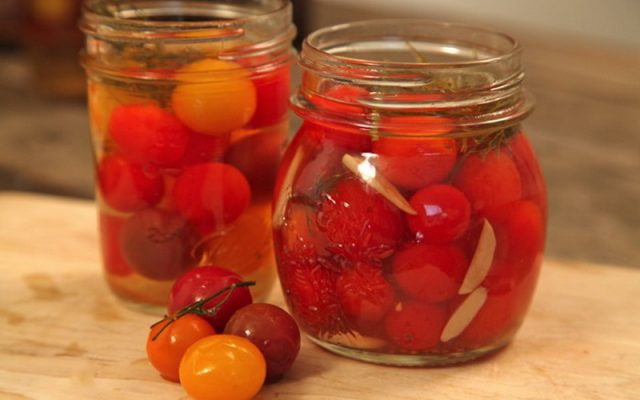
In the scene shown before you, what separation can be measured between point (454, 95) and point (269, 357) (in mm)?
298

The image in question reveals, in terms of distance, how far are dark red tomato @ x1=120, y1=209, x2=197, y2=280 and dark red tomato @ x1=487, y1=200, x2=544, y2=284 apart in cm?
33

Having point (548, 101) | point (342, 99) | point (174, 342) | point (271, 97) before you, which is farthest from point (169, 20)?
point (548, 101)

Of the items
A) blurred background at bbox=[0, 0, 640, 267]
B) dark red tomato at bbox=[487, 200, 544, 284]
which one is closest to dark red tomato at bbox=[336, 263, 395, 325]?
dark red tomato at bbox=[487, 200, 544, 284]

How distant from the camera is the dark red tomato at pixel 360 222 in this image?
896mm

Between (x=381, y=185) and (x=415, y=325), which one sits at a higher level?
(x=381, y=185)

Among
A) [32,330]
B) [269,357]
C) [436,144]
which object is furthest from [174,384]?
[436,144]

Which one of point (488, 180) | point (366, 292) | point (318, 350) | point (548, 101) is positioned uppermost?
point (488, 180)

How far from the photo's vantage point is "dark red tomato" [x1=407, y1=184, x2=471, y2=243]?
885 mm

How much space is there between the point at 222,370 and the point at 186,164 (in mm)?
252

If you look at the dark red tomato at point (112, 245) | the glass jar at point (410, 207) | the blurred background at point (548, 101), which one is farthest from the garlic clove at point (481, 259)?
the blurred background at point (548, 101)

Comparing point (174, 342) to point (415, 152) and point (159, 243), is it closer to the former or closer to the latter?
point (159, 243)

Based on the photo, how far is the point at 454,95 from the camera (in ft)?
2.97

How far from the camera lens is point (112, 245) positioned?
3.59 ft

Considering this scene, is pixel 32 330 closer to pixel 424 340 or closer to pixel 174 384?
pixel 174 384
